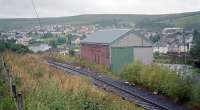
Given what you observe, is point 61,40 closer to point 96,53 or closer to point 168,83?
point 96,53

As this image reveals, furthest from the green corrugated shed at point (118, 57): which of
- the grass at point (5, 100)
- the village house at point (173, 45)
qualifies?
the village house at point (173, 45)

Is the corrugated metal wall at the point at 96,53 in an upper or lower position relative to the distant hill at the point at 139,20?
lower

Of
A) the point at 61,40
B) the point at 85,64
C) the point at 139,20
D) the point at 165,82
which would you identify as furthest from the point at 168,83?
the point at 139,20

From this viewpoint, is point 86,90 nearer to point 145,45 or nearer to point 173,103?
point 173,103

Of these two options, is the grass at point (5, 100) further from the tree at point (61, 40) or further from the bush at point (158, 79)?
the tree at point (61, 40)

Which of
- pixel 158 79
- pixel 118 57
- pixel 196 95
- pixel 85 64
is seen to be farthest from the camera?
pixel 85 64

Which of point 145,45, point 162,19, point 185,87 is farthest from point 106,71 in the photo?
point 162,19

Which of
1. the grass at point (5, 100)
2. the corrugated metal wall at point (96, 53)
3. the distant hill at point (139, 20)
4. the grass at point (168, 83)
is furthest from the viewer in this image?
the distant hill at point (139, 20)

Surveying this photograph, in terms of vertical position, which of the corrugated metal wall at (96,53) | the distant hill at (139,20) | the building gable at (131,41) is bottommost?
the corrugated metal wall at (96,53)

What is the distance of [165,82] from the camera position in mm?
19375

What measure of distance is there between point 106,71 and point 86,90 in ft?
52.5

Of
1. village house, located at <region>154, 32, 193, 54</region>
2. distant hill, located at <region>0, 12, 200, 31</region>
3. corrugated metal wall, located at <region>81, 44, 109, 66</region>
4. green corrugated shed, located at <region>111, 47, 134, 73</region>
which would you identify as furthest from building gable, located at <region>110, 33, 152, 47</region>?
distant hill, located at <region>0, 12, 200, 31</region>

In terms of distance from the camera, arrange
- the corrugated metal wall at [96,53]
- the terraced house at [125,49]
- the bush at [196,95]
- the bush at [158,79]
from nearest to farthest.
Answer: the bush at [196,95]
the bush at [158,79]
the terraced house at [125,49]
the corrugated metal wall at [96,53]

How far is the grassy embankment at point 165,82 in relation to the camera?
688 inches
